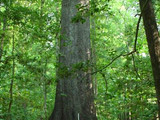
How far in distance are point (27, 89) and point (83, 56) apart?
99.4 inches

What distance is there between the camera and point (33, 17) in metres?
4.38

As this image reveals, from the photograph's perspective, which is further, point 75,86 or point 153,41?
point 75,86

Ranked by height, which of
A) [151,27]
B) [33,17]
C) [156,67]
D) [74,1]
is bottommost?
[156,67]

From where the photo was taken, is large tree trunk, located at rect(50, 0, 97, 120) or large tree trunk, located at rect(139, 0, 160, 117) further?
large tree trunk, located at rect(50, 0, 97, 120)

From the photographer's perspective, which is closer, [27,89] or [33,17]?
[33,17]

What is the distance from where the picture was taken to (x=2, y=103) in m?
6.17

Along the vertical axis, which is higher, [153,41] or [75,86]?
[153,41]

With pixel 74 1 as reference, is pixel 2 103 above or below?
below

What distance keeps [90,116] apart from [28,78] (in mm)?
1980

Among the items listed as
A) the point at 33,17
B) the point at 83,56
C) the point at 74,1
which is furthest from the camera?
the point at 74,1

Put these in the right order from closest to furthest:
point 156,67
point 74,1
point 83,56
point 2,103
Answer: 1. point 156,67
2. point 83,56
3. point 74,1
4. point 2,103

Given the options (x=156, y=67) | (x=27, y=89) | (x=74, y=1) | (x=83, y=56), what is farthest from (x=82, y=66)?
(x=27, y=89)

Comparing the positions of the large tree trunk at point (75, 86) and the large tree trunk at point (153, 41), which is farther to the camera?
the large tree trunk at point (75, 86)

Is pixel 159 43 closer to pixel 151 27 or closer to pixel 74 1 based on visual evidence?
pixel 151 27
